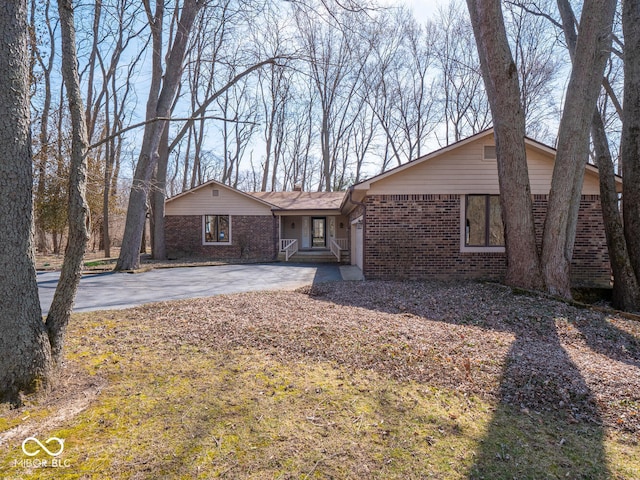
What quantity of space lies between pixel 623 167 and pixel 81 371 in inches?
377

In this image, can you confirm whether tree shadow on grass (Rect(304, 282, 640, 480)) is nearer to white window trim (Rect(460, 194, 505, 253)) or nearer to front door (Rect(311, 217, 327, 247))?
white window trim (Rect(460, 194, 505, 253))

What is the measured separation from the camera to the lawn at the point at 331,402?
202 cm

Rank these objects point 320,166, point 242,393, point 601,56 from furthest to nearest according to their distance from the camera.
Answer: point 320,166, point 601,56, point 242,393

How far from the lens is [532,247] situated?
7.10m

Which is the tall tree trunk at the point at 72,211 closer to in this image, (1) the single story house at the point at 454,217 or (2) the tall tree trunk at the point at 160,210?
(1) the single story house at the point at 454,217

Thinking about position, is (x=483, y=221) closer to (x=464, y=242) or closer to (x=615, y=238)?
(x=464, y=242)

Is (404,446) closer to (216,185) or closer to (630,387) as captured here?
(630,387)

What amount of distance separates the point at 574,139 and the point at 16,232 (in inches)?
343

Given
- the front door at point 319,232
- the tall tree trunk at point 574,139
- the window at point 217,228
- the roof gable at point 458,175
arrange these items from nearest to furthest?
the tall tree trunk at point 574,139 < the roof gable at point 458,175 < the window at point 217,228 < the front door at point 319,232

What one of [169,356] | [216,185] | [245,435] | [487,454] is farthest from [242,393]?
[216,185]

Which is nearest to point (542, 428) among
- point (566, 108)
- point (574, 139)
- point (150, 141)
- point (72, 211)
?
point (72, 211)

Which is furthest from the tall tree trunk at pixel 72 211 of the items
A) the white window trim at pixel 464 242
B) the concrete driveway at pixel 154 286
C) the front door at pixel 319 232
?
the front door at pixel 319 232

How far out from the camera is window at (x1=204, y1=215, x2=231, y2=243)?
671 inches

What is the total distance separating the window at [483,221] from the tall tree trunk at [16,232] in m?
9.12
